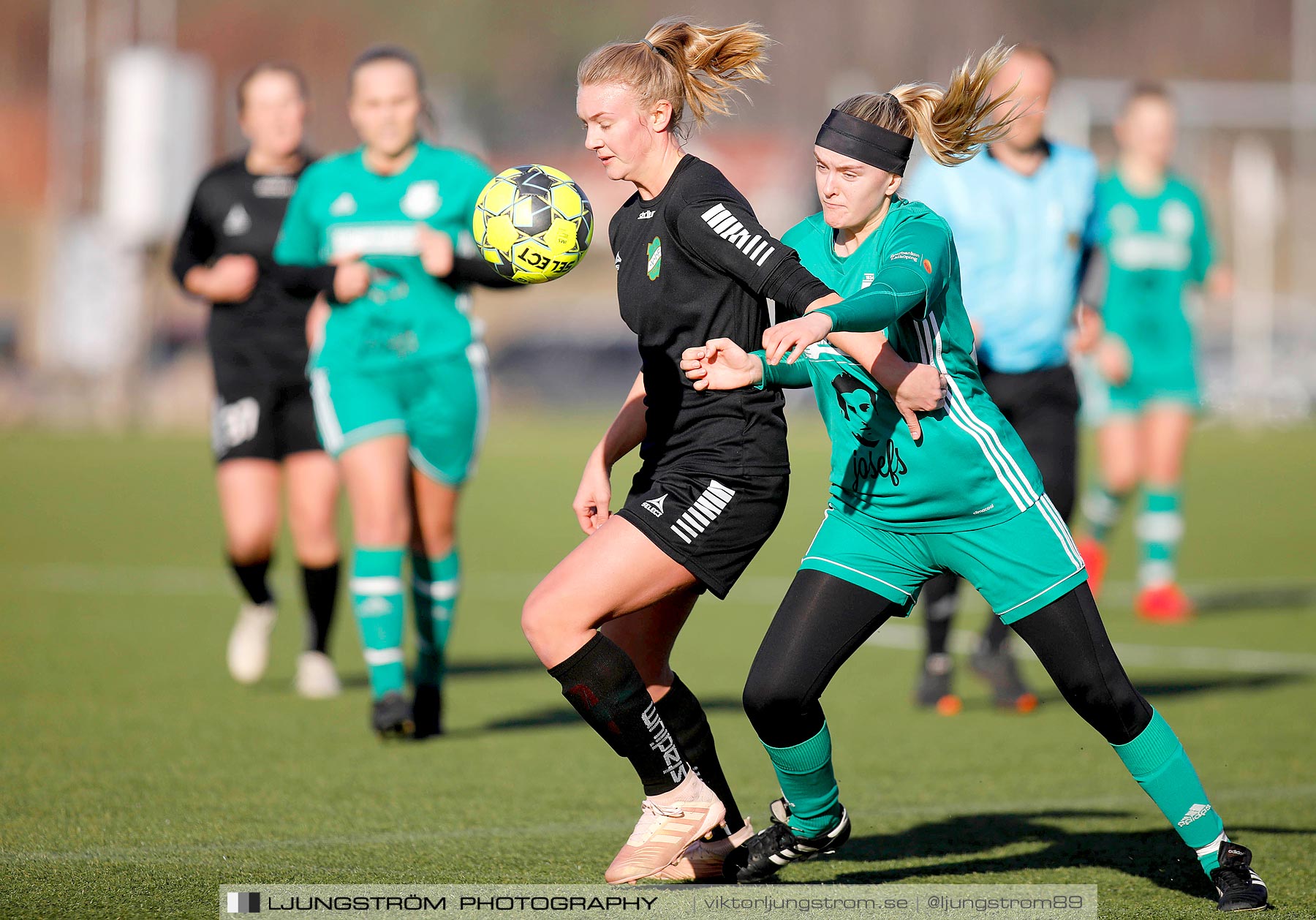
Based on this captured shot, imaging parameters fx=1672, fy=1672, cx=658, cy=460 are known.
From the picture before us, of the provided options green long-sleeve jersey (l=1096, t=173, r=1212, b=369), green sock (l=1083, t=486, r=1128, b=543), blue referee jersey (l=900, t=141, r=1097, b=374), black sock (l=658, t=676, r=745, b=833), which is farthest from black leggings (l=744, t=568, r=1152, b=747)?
green long-sleeve jersey (l=1096, t=173, r=1212, b=369)

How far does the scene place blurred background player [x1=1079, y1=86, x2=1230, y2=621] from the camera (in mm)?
9750

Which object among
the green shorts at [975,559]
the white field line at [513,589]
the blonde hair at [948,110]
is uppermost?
the blonde hair at [948,110]

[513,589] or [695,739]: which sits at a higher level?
[695,739]

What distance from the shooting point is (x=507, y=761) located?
19.7 feet

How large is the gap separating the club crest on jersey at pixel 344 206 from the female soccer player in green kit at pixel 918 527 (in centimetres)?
279

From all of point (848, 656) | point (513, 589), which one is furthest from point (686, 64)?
point (513, 589)

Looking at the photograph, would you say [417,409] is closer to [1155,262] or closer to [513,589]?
[513,589]

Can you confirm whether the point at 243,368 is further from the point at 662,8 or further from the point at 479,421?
the point at 662,8

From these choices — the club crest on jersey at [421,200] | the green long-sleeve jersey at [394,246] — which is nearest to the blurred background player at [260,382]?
the green long-sleeve jersey at [394,246]

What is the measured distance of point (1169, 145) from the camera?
32.6 feet

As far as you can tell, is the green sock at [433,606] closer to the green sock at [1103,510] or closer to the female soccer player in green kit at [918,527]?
the female soccer player in green kit at [918,527]

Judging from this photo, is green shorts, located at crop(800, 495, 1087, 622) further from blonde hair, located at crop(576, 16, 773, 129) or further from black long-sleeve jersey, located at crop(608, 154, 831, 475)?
blonde hair, located at crop(576, 16, 773, 129)

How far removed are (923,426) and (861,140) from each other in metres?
0.71

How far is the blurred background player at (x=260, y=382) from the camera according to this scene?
295 inches
